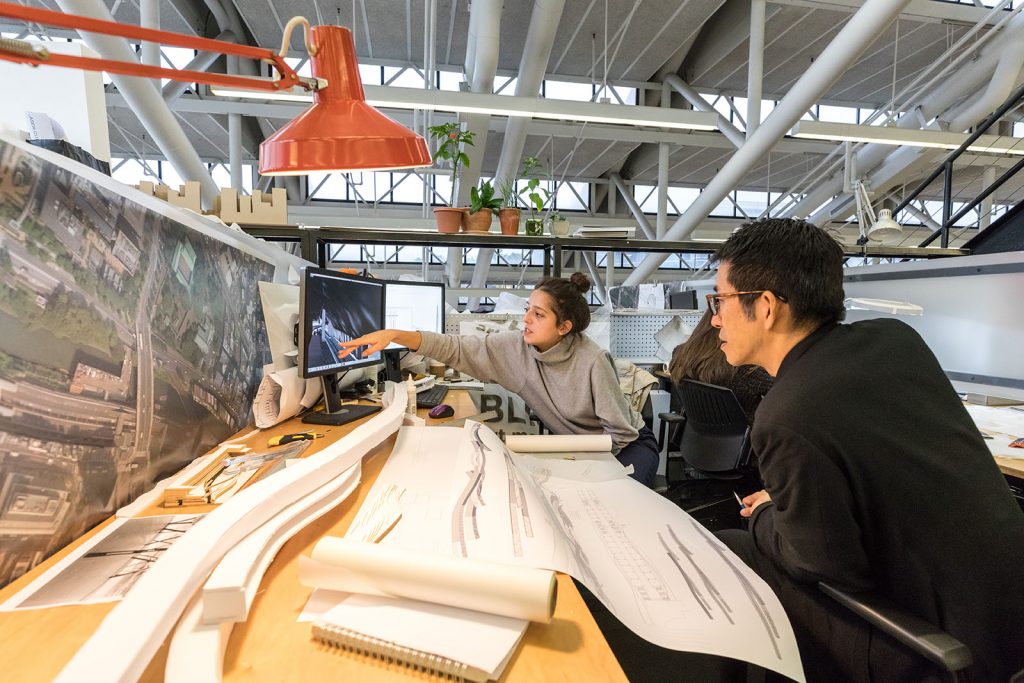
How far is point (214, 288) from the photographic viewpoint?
3.87 feet

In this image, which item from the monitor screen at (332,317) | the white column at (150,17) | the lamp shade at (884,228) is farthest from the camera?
the white column at (150,17)

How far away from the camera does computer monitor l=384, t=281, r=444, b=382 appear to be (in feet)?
6.72

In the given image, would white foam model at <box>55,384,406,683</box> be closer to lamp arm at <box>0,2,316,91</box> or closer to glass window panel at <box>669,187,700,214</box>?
lamp arm at <box>0,2,316,91</box>

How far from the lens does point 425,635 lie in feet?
1.62

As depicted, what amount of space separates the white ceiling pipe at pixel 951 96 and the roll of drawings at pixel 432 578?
774cm

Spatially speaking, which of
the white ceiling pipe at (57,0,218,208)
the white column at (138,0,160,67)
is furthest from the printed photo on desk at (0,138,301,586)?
the white column at (138,0,160,67)

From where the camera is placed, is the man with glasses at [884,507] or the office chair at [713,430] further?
the office chair at [713,430]

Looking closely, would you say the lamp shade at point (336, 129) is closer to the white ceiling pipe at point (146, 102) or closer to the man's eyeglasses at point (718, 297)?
the man's eyeglasses at point (718, 297)

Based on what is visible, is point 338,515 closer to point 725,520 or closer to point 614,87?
point 725,520

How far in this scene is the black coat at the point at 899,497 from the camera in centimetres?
78

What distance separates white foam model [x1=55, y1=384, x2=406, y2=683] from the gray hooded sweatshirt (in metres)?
1.17

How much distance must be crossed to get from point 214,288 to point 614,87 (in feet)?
22.2

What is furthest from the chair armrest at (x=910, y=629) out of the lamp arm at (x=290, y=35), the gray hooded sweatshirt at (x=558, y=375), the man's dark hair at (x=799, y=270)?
the lamp arm at (x=290, y=35)

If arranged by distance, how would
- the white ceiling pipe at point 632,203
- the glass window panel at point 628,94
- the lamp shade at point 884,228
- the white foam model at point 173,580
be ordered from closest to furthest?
the white foam model at point 173,580 < the lamp shade at point 884,228 < the glass window panel at point 628,94 < the white ceiling pipe at point 632,203
